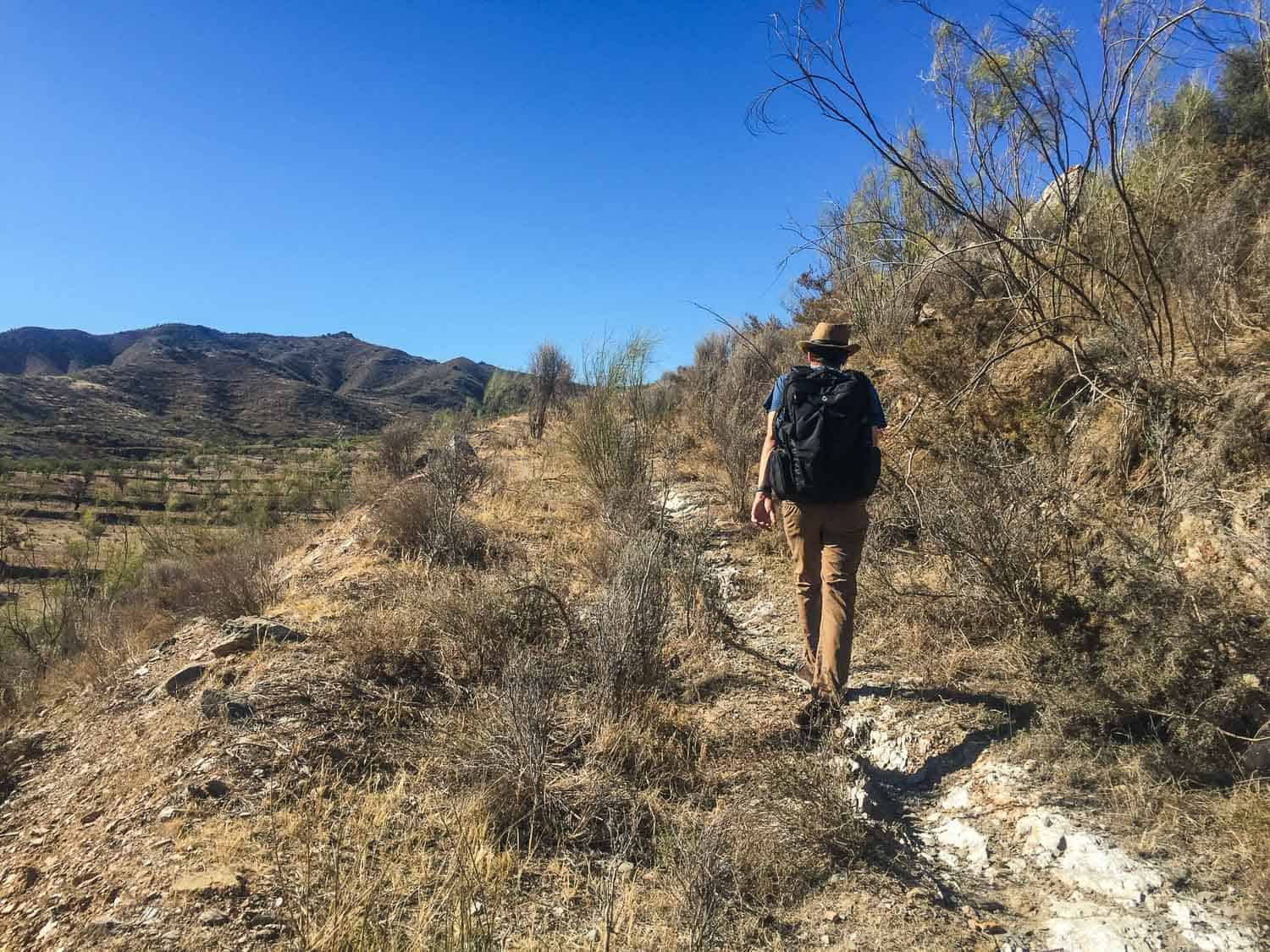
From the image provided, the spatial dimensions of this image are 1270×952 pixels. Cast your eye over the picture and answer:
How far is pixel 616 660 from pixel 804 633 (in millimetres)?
1023

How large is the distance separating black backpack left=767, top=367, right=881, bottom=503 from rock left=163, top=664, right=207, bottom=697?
3.34 m

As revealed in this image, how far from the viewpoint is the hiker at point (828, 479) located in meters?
3.21

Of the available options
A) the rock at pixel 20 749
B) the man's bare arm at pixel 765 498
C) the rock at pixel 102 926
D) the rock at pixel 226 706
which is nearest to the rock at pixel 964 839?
the man's bare arm at pixel 765 498

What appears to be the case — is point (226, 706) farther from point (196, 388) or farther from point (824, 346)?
point (196, 388)

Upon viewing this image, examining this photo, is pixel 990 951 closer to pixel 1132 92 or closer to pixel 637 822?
pixel 637 822

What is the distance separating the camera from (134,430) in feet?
150

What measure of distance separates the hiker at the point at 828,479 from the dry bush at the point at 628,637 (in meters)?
0.82

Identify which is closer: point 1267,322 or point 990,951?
point 990,951

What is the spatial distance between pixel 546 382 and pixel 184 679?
10933 millimetres

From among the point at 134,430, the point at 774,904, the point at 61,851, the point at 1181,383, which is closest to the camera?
the point at 774,904

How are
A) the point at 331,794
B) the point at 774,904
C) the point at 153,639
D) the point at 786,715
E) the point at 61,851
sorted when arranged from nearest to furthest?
the point at 774,904 < the point at 61,851 < the point at 331,794 < the point at 786,715 < the point at 153,639

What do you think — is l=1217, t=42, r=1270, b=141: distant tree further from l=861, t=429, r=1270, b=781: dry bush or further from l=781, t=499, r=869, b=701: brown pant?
l=781, t=499, r=869, b=701: brown pant

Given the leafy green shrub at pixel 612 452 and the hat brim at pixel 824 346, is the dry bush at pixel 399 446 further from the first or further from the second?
the hat brim at pixel 824 346

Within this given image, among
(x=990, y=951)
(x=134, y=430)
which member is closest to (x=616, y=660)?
(x=990, y=951)
